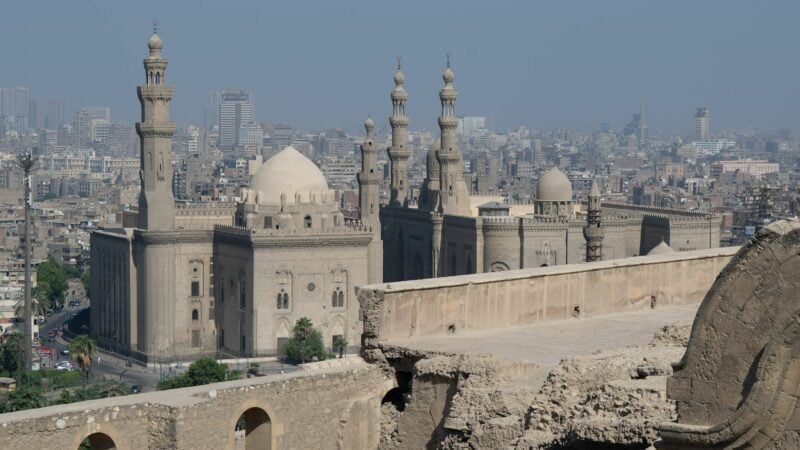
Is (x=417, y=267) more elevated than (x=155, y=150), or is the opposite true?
(x=155, y=150)

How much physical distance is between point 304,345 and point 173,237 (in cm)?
629

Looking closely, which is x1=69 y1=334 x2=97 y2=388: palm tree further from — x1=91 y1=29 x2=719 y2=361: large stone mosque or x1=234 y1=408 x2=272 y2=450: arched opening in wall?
x1=234 y1=408 x2=272 y2=450: arched opening in wall

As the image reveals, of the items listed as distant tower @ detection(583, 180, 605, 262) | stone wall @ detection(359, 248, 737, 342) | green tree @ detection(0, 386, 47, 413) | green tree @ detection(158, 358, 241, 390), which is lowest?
green tree @ detection(158, 358, 241, 390)

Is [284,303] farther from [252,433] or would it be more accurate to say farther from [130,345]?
[252,433]

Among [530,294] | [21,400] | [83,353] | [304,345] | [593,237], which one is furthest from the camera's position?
[304,345]

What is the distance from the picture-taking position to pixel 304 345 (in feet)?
133

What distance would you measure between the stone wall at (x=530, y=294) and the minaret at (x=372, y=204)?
35.1 meters

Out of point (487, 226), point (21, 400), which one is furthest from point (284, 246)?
point (21, 400)

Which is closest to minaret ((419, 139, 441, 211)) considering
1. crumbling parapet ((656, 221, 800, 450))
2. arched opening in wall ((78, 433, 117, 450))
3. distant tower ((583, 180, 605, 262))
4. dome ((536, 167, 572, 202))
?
dome ((536, 167, 572, 202))

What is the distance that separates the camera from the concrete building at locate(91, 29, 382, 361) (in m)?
42.8

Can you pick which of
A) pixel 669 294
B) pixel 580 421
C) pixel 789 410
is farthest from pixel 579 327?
pixel 789 410

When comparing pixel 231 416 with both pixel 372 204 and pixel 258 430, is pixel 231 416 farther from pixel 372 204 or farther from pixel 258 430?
pixel 372 204

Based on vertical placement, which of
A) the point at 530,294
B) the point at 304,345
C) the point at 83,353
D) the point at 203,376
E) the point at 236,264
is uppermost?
the point at 530,294

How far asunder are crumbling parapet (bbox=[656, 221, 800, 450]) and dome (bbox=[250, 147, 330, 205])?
38.5 metres
